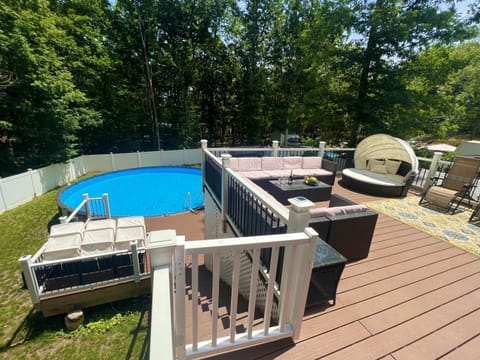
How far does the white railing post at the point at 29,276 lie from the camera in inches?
117

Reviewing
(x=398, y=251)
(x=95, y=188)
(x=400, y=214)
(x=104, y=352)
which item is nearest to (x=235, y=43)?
(x=95, y=188)

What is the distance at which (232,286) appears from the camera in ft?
4.60

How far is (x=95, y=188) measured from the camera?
1030cm

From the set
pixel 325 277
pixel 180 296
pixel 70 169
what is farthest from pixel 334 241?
pixel 70 169

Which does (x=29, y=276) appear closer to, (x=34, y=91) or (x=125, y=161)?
(x=34, y=91)

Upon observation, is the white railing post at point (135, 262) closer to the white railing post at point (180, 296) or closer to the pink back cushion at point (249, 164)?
the white railing post at point (180, 296)

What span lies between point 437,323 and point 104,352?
4173 millimetres

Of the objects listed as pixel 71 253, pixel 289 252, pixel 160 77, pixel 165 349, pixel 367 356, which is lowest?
pixel 71 253

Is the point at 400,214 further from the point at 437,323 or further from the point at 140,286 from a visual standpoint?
the point at 140,286

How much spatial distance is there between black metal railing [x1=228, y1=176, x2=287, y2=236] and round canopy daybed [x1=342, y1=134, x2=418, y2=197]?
4.43 metres

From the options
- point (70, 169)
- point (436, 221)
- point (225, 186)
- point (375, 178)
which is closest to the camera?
point (225, 186)

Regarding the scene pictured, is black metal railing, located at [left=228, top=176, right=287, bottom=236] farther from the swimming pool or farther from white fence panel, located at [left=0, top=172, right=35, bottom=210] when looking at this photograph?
white fence panel, located at [left=0, top=172, right=35, bottom=210]

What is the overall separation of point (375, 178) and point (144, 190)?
396 inches

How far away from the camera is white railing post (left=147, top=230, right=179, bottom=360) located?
743 mm
